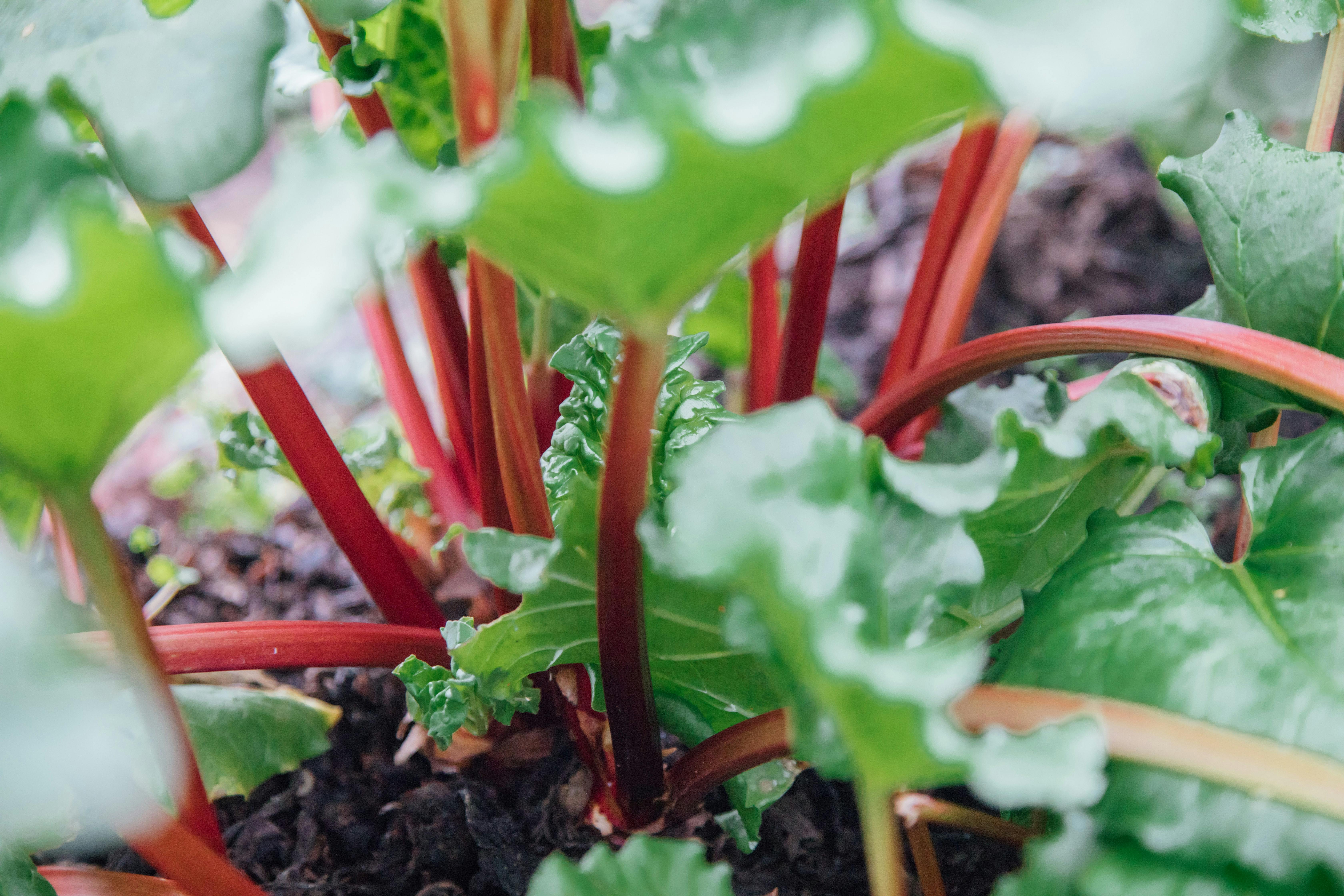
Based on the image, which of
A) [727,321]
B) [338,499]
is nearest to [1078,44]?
[338,499]

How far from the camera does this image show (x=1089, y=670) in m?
0.42

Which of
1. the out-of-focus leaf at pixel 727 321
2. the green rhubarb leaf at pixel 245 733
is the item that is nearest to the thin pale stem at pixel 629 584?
the green rhubarb leaf at pixel 245 733

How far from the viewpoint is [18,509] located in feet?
3.04

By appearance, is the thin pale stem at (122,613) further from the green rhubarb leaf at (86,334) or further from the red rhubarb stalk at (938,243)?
the red rhubarb stalk at (938,243)

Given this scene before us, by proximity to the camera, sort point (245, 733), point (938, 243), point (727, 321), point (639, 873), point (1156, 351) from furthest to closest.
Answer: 1. point (727, 321)
2. point (938, 243)
3. point (245, 733)
4. point (1156, 351)
5. point (639, 873)

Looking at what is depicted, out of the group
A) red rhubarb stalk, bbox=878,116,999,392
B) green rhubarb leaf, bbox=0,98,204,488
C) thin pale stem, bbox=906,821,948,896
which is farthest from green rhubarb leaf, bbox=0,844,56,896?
red rhubarb stalk, bbox=878,116,999,392

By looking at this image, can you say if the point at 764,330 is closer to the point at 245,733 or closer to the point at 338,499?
the point at 338,499

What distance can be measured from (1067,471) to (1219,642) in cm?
10

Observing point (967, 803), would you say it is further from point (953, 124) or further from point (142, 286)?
point (142, 286)

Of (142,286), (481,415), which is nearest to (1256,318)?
(481,415)

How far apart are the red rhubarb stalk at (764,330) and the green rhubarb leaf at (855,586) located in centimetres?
48

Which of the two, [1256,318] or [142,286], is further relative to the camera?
[1256,318]

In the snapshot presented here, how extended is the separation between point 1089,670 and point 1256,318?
0.95 ft

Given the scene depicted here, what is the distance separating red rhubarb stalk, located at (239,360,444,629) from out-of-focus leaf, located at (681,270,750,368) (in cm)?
44
